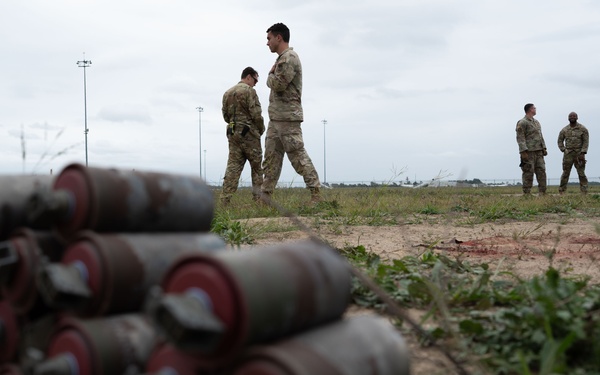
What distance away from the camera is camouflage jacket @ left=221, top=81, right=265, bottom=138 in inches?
344

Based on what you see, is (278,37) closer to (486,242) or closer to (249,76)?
(249,76)

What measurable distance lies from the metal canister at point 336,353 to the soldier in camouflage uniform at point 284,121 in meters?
6.87

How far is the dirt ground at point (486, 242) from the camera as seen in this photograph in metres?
3.62

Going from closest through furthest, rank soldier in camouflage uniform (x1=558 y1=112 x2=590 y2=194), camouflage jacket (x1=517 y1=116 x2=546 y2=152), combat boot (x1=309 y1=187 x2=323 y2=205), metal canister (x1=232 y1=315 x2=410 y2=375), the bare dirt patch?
metal canister (x1=232 y1=315 x2=410 y2=375), the bare dirt patch, combat boot (x1=309 y1=187 x2=323 y2=205), camouflage jacket (x1=517 y1=116 x2=546 y2=152), soldier in camouflage uniform (x1=558 y1=112 x2=590 y2=194)

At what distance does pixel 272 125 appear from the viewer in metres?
8.42

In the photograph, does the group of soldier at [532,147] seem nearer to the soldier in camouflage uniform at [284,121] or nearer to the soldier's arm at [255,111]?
the soldier in camouflage uniform at [284,121]

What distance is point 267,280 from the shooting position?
42.7 inches

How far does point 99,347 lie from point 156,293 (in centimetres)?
37

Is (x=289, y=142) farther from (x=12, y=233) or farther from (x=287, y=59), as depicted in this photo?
(x=12, y=233)

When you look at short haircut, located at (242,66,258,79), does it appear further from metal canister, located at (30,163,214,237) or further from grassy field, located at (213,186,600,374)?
metal canister, located at (30,163,214,237)

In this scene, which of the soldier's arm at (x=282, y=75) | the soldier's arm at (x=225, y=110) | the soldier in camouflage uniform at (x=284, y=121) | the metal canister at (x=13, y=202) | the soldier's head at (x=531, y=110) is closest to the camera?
the metal canister at (x=13, y=202)

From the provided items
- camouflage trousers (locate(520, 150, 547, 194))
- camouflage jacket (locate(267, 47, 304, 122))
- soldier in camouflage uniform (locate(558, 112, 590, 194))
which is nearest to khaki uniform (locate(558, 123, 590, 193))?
soldier in camouflage uniform (locate(558, 112, 590, 194))

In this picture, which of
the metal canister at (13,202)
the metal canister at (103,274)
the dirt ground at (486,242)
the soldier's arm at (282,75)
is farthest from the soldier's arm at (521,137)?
the metal canister at (103,274)

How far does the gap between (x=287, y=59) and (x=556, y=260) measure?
4975mm
